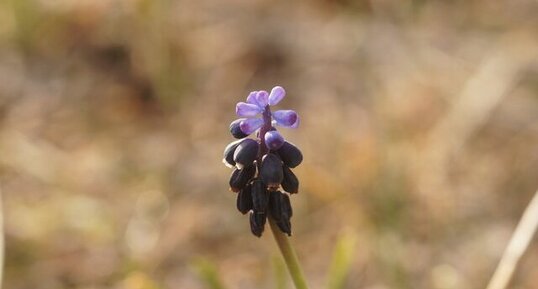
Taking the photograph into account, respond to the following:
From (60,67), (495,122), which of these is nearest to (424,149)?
(495,122)

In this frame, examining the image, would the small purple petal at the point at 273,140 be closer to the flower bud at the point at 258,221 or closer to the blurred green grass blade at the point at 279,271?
the flower bud at the point at 258,221

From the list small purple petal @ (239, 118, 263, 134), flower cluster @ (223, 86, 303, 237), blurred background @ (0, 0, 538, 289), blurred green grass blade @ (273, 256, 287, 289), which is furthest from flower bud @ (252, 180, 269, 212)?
blurred background @ (0, 0, 538, 289)

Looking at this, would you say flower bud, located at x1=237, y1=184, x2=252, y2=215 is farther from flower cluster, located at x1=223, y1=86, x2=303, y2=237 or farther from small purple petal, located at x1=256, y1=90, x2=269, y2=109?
small purple petal, located at x1=256, y1=90, x2=269, y2=109

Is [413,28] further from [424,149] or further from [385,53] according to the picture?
[424,149]

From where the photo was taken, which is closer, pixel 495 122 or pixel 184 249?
pixel 184 249

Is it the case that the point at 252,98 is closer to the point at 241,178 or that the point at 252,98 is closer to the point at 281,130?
the point at 241,178
